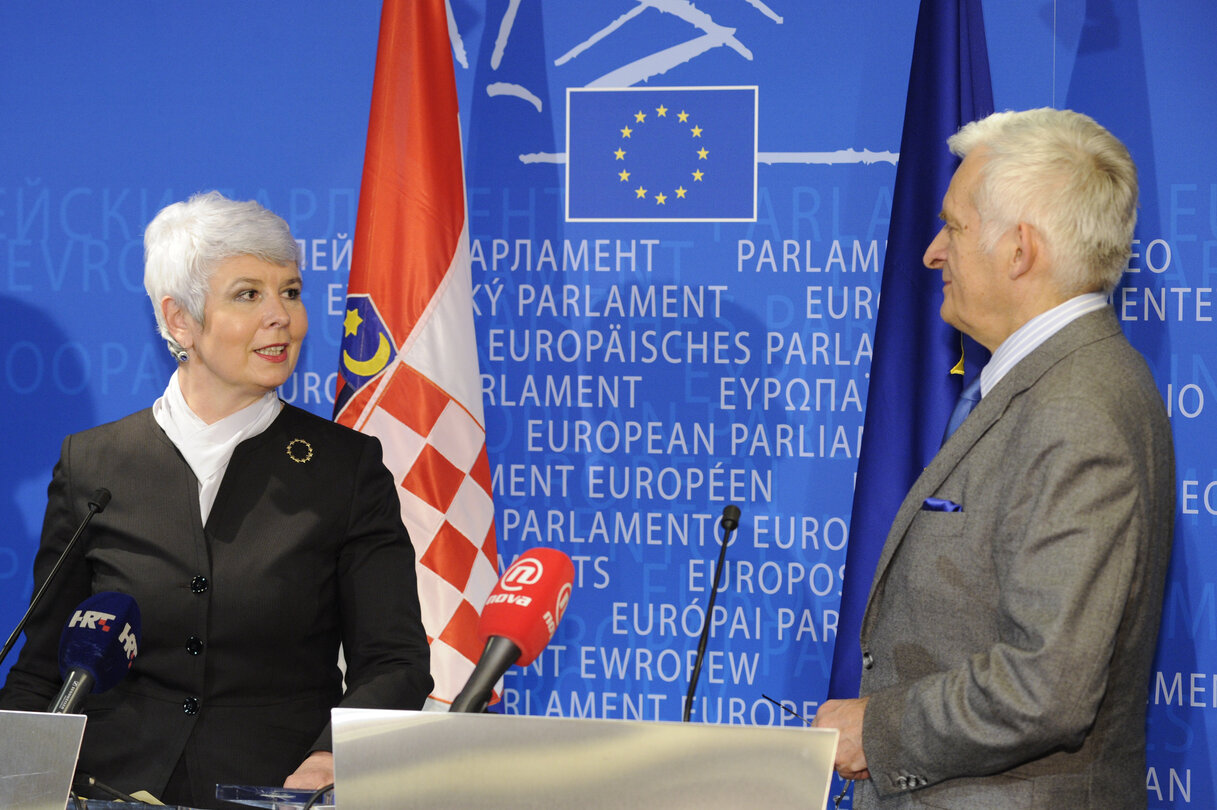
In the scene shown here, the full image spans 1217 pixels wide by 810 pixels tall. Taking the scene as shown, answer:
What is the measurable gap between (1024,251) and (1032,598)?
20.5 inches

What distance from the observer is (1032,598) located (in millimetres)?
1433

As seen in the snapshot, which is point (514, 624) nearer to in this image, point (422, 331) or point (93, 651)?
point (93, 651)

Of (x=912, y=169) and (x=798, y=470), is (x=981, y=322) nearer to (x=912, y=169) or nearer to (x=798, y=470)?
(x=912, y=169)

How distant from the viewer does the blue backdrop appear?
3.04 metres

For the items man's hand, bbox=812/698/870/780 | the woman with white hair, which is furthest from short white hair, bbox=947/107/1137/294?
Result: the woman with white hair

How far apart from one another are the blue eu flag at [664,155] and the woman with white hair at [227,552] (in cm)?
122

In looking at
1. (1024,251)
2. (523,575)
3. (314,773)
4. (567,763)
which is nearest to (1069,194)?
(1024,251)

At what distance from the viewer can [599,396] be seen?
3230 millimetres

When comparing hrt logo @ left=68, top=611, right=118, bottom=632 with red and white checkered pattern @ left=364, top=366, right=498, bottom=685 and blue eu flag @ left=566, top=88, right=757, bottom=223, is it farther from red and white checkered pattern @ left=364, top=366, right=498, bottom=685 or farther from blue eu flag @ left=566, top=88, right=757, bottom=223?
blue eu flag @ left=566, top=88, right=757, bottom=223

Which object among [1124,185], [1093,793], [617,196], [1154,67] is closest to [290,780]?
[1093,793]

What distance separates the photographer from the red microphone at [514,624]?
1.11 metres

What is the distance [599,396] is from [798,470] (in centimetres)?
59

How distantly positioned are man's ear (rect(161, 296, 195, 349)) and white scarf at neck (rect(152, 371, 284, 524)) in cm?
9

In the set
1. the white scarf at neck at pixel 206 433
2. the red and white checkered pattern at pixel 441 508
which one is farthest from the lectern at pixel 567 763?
the red and white checkered pattern at pixel 441 508
